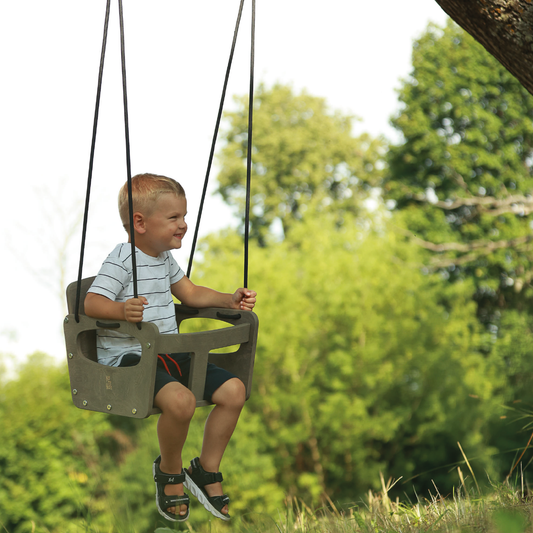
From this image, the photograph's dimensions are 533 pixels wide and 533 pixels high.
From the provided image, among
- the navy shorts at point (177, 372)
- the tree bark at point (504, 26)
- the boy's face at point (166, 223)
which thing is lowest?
the navy shorts at point (177, 372)

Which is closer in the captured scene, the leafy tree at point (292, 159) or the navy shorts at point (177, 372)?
the navy shorts at point (177, 372)

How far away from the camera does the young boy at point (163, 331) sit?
2.65 metres

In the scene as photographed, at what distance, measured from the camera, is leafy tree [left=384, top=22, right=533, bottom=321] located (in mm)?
17438

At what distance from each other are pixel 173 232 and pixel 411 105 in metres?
16.8

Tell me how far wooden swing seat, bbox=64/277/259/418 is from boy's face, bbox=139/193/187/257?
41cm

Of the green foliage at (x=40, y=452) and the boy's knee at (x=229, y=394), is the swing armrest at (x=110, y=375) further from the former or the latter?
the green foliage at (x=40, y=452)

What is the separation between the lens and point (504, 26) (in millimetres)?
2887

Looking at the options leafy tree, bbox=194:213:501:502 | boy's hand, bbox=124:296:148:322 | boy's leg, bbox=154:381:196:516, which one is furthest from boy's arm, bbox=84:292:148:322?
leafy tree, bbox=194:213:501:502

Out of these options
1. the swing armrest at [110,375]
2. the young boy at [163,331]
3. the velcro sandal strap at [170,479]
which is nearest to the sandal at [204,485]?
the young boy at [163,331]

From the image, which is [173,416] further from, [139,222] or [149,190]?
[149,190]

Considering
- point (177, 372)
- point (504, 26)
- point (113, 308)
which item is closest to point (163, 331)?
point (177, 372)

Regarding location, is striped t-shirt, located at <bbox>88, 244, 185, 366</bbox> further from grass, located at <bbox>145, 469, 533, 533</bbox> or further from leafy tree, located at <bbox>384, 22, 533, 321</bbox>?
leafy tree, located at <bbox>384, 22, 533, 321</bbox>

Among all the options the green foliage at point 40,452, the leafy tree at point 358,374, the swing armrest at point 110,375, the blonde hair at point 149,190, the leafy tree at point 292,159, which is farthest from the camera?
the leafy tree at point 292,159

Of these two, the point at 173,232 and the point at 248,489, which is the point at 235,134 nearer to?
the point at 248,489
